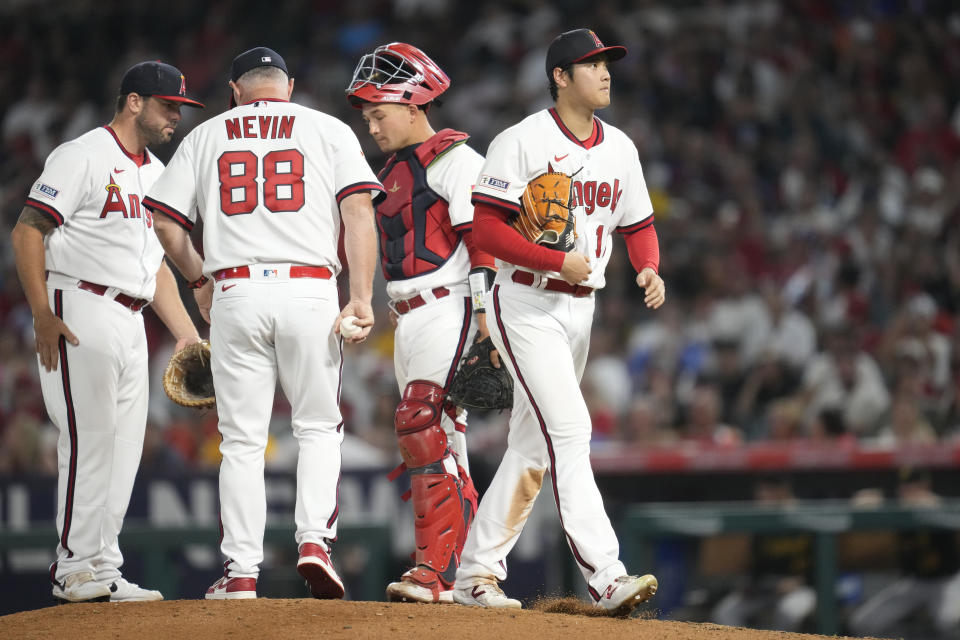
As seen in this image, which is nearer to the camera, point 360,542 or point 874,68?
point 360,542

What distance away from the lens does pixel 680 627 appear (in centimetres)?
467

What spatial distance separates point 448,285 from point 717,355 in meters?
5.63

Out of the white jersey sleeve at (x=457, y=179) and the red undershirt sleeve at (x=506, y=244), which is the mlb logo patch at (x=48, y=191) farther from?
the red undershirt sleeve at (x=506, y=244)

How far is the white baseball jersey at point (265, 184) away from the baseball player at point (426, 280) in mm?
292

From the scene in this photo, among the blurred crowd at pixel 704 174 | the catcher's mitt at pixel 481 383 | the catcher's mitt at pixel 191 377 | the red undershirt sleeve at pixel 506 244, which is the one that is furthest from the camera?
the blurred crowd at pixel 704 174

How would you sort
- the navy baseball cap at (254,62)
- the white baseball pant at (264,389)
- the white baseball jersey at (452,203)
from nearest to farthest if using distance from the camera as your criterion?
the white baseball pant at (264,389), the navy baseball cap at (254,62), the white baseball jersey at (452,203)

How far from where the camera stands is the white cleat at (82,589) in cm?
511

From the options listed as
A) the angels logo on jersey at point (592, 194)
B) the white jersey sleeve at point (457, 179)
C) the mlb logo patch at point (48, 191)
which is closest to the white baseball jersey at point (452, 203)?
the white jersey sleeve at point (457, 179)

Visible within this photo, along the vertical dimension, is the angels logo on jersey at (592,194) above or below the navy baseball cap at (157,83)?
below

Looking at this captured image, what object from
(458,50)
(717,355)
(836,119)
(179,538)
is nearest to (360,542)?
(179,538)

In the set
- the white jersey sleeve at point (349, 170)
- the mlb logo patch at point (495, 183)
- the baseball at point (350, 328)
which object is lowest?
the baseball at point (350, 328)

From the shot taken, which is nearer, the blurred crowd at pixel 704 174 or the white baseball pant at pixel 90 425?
the white baseball pant at pixel 90 425

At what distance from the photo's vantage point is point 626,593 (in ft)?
15.0

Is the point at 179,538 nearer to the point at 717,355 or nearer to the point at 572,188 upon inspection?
the point at 572,188
